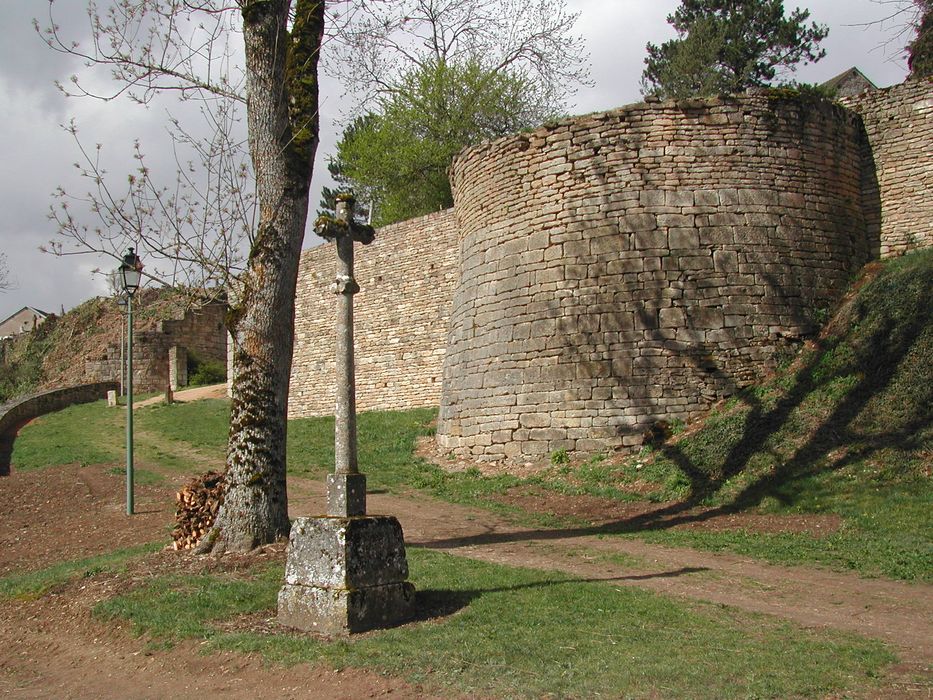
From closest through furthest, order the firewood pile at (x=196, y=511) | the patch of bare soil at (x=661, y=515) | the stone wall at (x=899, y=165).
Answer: the firewood pile at (x=196, y=511) → the patch of bare soil at (x=661, y=515) → the stone wall at (x=899, y=165)

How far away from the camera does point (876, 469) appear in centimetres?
954

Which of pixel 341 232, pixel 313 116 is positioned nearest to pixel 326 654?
pixel 341 232

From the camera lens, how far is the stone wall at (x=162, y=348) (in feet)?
110

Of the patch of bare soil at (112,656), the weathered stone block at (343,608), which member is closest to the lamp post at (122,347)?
the patch of bare soil at (112,656)

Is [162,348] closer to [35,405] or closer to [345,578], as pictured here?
[35,405]

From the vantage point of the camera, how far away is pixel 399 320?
21.8 m

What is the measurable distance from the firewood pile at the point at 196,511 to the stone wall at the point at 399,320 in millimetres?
11533

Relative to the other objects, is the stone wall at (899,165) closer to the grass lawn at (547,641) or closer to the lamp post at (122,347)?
the grass lawn at (547,641)

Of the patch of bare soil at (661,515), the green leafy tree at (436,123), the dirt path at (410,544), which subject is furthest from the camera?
the green leafy tree at (436,123)

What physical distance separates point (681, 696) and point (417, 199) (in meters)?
29.8

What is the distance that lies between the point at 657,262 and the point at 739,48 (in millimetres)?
21356

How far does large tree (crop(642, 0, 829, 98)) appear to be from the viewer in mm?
30281

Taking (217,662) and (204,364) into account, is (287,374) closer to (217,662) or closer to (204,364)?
(217,662)

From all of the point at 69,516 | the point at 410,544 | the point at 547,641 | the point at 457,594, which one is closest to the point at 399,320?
the point at 69,516
